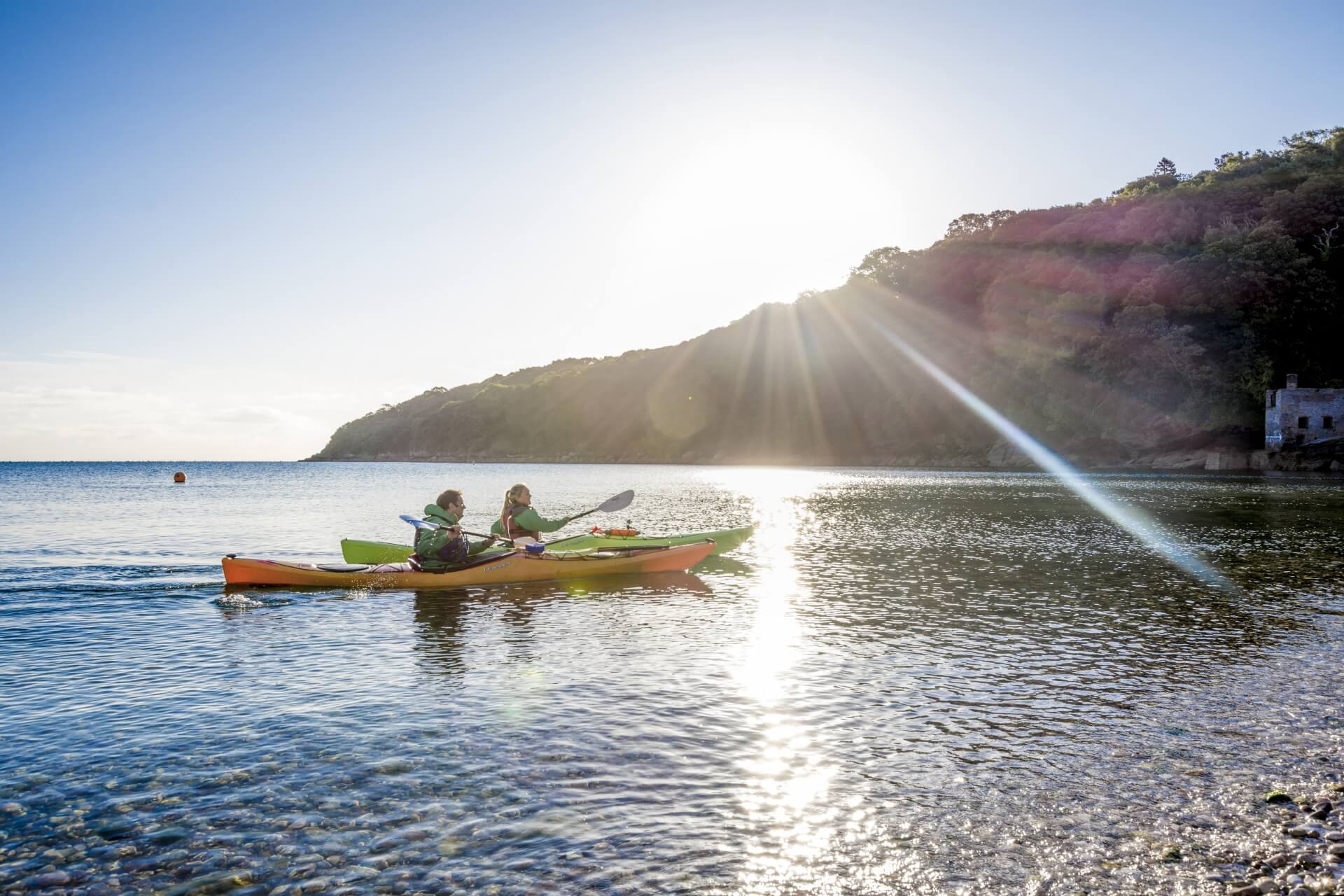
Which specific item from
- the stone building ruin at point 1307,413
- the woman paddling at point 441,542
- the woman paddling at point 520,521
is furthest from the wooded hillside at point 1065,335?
the woman paddling at point 441,542

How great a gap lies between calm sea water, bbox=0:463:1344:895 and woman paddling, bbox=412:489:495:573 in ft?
2.61

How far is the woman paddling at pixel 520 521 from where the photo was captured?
1759 centimetres

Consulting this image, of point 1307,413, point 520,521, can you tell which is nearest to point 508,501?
point 520,521

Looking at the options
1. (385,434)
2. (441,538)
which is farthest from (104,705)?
(385,434)

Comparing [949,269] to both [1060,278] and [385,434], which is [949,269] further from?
[385,434]

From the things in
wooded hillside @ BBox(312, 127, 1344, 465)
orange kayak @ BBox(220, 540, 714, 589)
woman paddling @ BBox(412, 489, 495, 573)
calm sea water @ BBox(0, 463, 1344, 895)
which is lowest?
calm sea water @ BBox(0, 463, 1344, 895)

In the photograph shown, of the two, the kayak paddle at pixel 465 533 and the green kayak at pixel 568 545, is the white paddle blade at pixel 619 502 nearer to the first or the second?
the green kayak at pixel 568 545

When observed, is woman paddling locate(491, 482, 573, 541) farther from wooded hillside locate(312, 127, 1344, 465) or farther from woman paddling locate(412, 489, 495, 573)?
wooded hillside locate(312, 127, 1344, 465)

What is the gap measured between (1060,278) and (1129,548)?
6449cm

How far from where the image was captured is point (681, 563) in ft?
63.0

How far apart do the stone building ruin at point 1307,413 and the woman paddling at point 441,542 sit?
69.1 metres

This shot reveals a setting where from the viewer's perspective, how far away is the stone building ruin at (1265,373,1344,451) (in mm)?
63625

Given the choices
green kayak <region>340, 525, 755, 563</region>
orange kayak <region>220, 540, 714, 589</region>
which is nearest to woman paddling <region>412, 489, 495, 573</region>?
orange kayak <region>220, 540, 714, 589</region>

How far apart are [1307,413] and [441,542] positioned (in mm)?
71053
